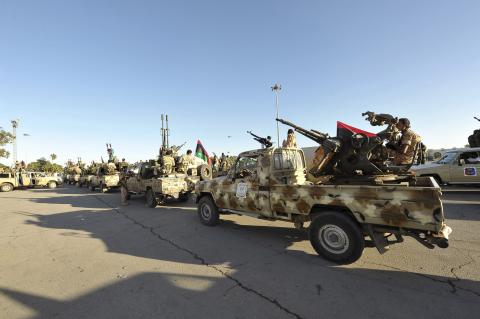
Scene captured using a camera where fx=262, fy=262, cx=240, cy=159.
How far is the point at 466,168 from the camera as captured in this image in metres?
11.1

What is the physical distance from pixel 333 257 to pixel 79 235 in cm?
622

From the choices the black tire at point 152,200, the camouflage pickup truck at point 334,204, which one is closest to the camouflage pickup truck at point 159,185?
the black tire at point 152,200

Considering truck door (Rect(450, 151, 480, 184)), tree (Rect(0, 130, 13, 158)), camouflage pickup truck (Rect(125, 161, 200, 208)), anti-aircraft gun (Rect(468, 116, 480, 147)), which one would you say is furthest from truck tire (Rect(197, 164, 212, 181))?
tree (Rect(0, 130, 13, 158))

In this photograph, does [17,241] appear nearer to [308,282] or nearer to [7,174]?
[308,282]

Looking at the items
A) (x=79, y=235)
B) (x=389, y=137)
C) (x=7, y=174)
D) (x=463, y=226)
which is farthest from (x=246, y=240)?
(x=7, y=174)

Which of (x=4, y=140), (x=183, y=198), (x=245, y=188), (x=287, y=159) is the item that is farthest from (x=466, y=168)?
(x=4, y=140)

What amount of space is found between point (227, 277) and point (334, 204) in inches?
82.4

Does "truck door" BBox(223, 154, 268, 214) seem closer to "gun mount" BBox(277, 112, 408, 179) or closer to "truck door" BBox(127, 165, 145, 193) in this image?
"gun mount" BBox(277, 112, 408, 179)

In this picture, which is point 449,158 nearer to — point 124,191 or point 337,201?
point 337,201

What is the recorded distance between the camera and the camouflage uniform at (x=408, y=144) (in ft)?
16.4

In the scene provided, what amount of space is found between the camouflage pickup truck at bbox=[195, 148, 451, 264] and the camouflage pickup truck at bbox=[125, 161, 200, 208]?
14.6 feet

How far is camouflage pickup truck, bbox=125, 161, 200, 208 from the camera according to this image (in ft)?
35.0

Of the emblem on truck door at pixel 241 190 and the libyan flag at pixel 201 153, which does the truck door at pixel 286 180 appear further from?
the libyan flag at pixel 201 153

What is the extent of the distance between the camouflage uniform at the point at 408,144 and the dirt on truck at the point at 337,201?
0.28m
